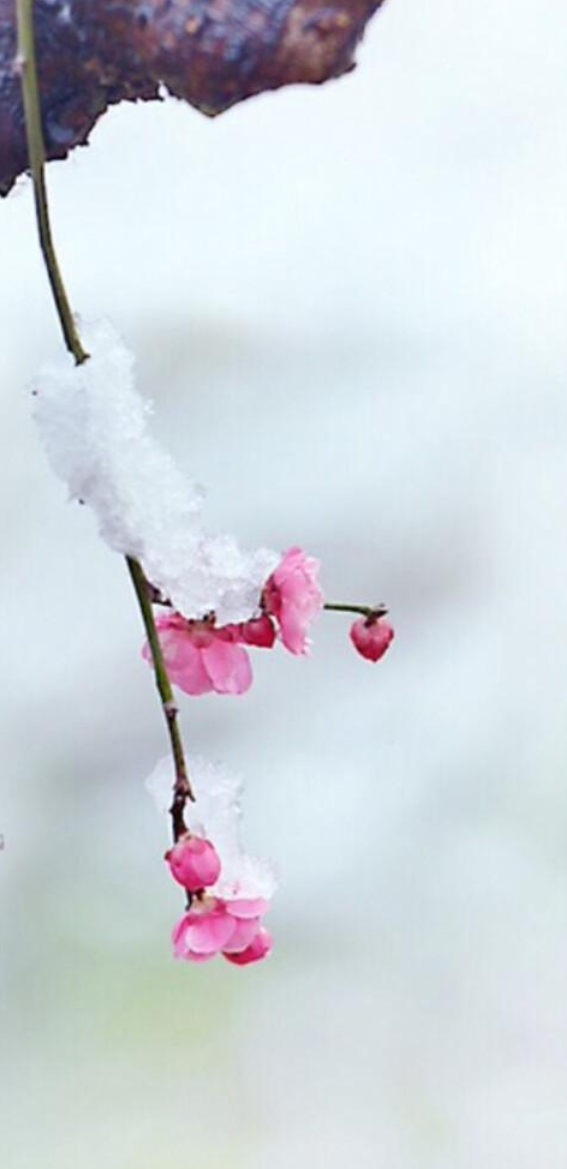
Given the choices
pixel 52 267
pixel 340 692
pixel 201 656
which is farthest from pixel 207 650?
pixel 340 692

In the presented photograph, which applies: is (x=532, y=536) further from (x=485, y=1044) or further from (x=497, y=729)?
(x=485, y=1044)

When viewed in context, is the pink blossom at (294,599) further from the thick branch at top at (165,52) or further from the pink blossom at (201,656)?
the thick branch at top at (165,52)

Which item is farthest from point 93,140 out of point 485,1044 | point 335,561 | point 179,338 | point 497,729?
point 485,1044

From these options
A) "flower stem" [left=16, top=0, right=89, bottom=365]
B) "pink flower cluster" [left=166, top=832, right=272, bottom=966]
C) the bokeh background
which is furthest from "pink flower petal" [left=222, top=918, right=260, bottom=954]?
the bokeh background

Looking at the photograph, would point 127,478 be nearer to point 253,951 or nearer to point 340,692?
point 253,951

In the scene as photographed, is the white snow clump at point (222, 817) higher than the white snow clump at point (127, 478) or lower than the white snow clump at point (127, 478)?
lower

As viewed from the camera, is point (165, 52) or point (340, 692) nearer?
point (165, 52)

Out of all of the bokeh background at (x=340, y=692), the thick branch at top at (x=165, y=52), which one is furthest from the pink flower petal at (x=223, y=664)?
the bokeh background at (x=340, y=692)

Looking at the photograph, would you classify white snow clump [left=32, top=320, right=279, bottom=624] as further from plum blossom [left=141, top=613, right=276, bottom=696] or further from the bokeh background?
the bokeh background
